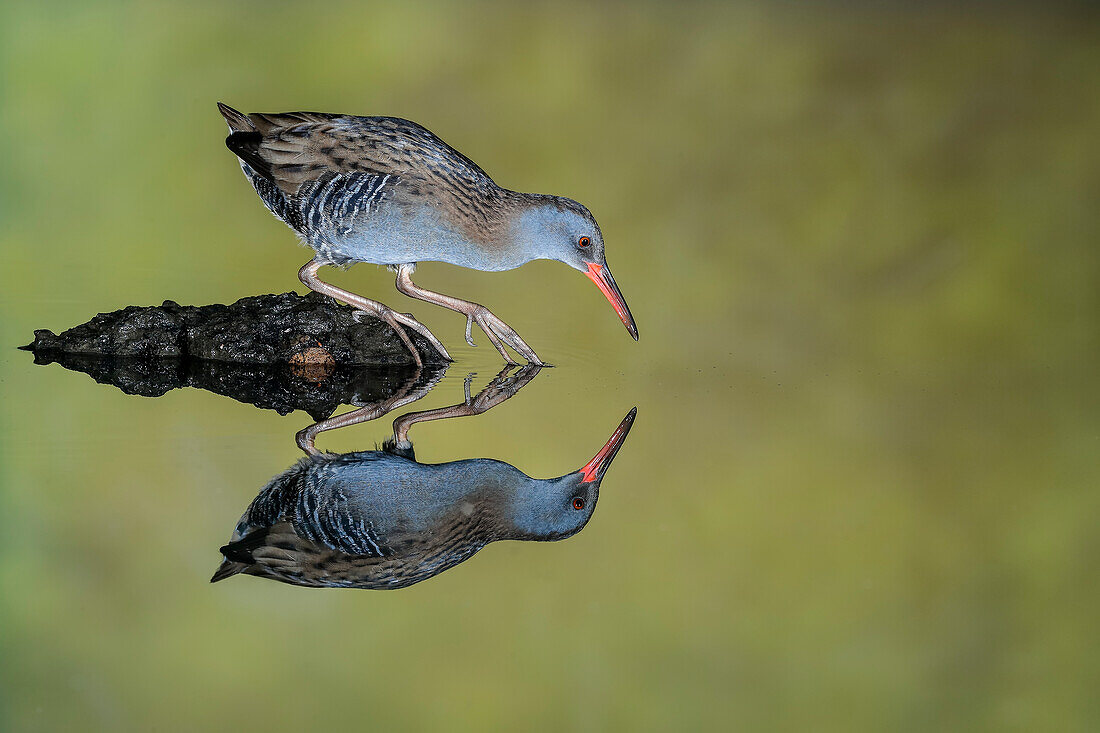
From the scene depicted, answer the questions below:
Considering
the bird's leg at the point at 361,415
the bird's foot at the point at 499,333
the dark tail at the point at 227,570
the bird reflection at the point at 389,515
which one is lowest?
the dark tail at the point at 227,570

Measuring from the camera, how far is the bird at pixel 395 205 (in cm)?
301

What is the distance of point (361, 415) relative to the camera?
2.60 meters

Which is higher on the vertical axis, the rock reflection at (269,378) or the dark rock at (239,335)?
the dark rock at (239,335)

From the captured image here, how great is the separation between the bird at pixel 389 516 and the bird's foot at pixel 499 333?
95cm

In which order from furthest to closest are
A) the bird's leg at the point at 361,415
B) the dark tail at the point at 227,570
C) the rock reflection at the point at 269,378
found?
the rock reflection at the point at 269,378, the bird's leg at the point at 361,415, the dark tail at the point at 227,570

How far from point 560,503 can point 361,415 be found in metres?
0.69

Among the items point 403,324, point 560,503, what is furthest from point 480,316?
point 560,503

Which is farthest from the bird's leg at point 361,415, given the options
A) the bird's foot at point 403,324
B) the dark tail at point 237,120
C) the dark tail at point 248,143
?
the dark tail at point 237,120

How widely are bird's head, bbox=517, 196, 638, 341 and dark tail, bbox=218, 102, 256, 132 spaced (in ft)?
2.93

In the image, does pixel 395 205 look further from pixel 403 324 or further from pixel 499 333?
pixel 499 333

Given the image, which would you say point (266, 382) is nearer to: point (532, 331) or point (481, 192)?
point (481, 192)

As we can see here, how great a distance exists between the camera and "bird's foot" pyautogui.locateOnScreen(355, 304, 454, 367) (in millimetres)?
Answer: 3193

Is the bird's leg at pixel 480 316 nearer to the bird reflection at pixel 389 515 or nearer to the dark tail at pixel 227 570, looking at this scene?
the bird reflection at pixel 389 515

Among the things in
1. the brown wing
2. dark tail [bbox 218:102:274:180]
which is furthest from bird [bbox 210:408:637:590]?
dark tail [bbox 218:102:274:180]
